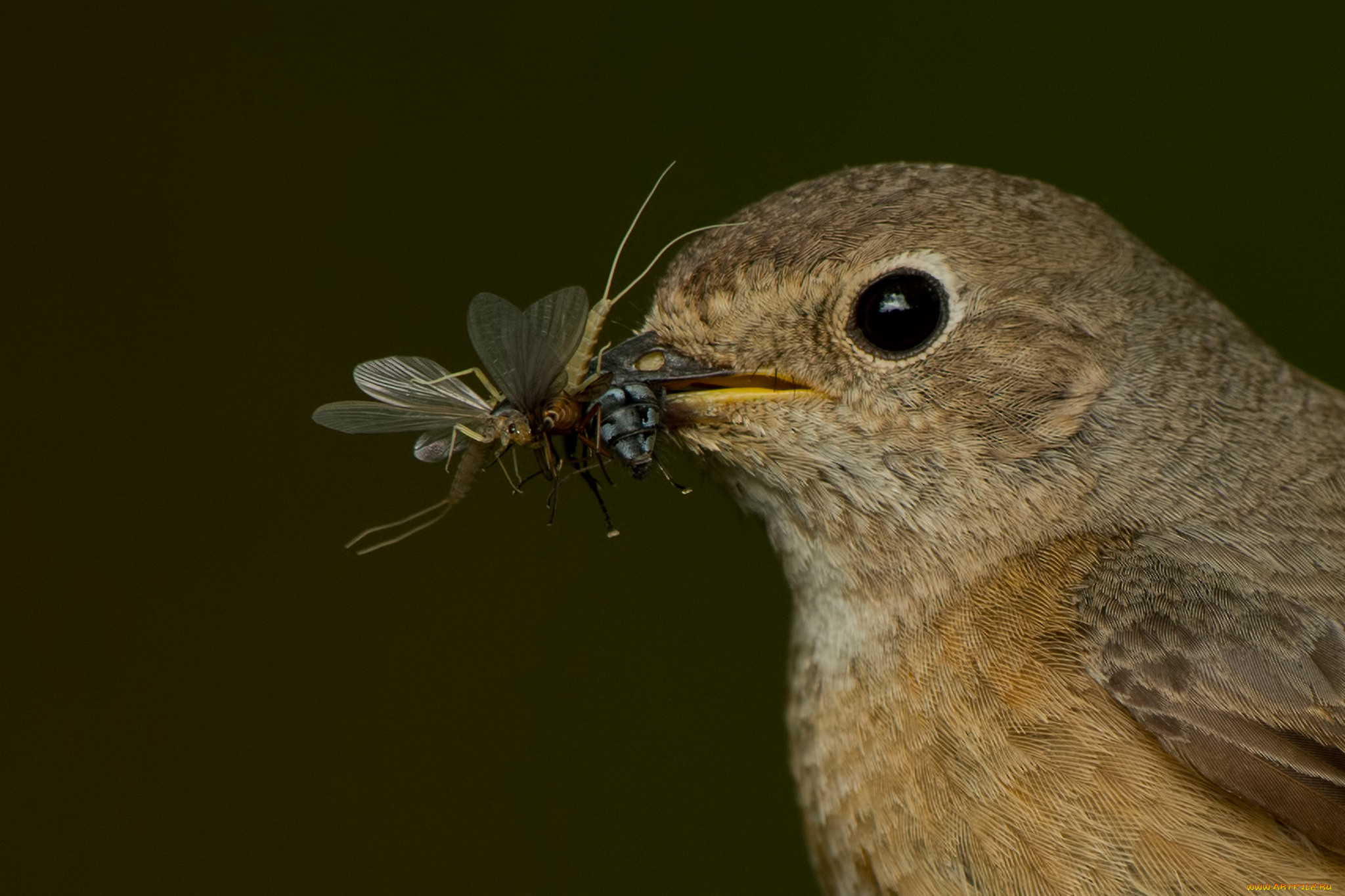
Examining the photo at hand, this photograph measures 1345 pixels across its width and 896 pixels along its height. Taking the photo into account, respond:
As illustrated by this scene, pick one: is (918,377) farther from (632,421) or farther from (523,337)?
(523,337)

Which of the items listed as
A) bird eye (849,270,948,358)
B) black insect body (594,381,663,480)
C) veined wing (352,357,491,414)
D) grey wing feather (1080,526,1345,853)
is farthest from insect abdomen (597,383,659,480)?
grey wing feather (1080,526,1345,853)

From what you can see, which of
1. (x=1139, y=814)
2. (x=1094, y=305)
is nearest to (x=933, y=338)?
(x=1094, y=305)

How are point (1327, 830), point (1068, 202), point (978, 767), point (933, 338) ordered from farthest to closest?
point (1068, 202) → point (933, 338) → point (978, 767) → point (1327, 830)

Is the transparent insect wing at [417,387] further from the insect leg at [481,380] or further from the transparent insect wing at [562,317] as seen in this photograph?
the transparent insect wing at [562,317]

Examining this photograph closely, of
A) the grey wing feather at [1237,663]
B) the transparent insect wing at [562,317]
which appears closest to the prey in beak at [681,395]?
the transparent insect wing at [562,317]

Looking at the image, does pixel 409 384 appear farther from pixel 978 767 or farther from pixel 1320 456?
pixel 1320 456

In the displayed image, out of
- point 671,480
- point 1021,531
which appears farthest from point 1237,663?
point 671,480

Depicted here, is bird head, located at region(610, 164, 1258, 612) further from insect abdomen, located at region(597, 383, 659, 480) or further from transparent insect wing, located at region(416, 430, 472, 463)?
transparent insect wing, located at region(416, 430, 472, 463)
